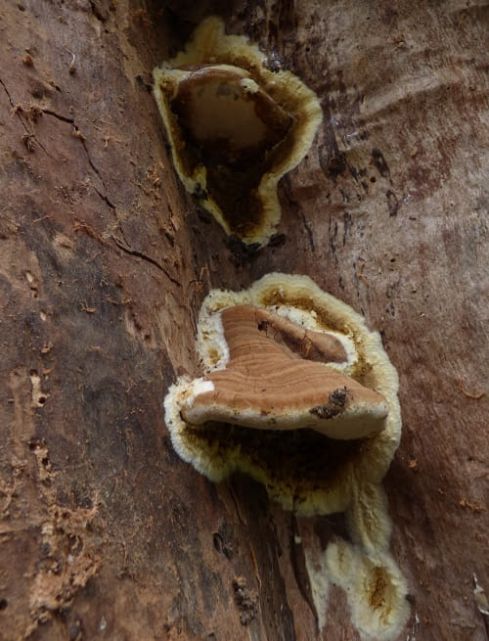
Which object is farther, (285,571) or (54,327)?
(285,571)

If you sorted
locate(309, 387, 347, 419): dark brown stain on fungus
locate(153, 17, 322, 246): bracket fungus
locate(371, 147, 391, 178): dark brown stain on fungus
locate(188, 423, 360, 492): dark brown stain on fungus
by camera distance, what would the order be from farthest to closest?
locate(153, 17, 322, 246): bracket fungus
locate(371, 147, 391, 178): dark brown stain on fungus
locate(188, 423, 360, 492): dark brown stain on fungus
locate(309, 387, 347, 419): dark brown stain on fungus

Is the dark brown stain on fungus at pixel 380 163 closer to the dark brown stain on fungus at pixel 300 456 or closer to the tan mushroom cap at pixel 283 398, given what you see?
the tan mushroom cap at pixel 283 398

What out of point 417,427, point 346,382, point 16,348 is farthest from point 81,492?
point 417,427

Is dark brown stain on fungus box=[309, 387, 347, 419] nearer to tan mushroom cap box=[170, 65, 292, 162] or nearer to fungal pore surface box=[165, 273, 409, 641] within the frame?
fungal pore surface box=[165, 273, 409, 641]

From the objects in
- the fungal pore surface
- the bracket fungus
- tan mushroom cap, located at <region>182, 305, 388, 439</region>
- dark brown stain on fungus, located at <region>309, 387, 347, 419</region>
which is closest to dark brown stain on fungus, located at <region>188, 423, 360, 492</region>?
the fungal pore surface

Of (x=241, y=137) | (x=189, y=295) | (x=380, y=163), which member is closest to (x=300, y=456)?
(x=189, y=295)

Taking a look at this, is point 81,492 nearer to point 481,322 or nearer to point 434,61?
point 481,322

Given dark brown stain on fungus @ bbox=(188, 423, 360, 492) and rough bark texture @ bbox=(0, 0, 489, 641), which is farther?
dark brown stain on fungus @ bbox=(188, 423, 360, 492)

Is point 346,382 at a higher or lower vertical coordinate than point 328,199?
lower
